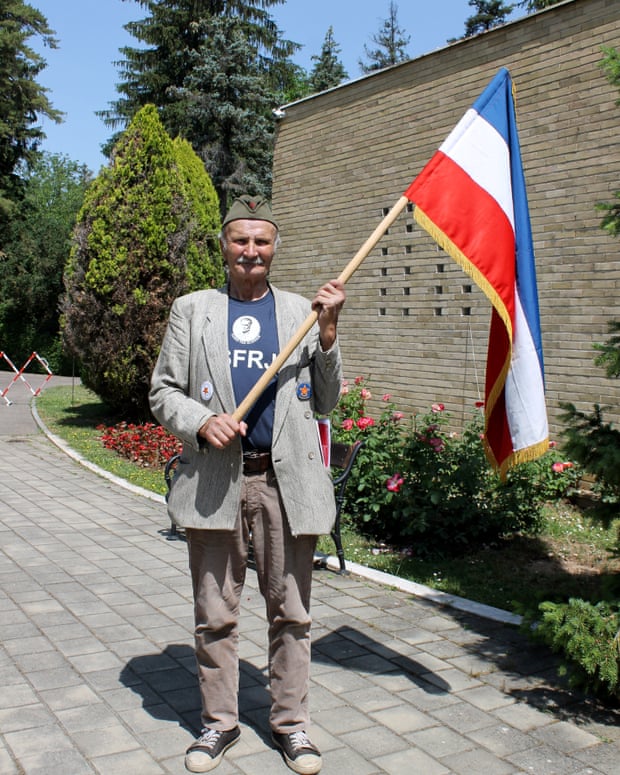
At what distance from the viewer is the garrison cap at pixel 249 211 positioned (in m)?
3.23

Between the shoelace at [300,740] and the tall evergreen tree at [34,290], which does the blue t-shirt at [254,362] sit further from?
the tall evergreen tree at [34,290]

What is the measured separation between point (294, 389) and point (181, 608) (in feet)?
7.91

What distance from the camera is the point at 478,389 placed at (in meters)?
8.42

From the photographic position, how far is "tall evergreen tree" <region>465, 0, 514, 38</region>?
107 feet

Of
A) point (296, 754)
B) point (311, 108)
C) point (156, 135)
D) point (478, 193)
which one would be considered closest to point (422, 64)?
point (311, 108)

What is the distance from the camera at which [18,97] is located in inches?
1453

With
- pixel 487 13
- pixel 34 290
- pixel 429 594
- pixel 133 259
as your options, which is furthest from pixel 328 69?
pixel 429 594

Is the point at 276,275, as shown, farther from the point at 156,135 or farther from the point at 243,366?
the point at 243,366

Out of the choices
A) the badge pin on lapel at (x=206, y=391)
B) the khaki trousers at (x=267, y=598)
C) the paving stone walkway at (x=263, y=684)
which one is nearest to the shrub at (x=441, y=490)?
the paving stone walkway at (x=263, y=684)

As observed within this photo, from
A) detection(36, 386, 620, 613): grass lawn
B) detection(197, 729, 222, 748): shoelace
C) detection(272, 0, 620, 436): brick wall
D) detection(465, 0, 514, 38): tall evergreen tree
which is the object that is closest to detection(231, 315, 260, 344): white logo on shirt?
detection(197, 729, 222, 748): shoelace

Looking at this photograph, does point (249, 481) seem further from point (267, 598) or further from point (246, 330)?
point (246, 330)

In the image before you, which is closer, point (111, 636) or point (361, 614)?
point (111, 636)

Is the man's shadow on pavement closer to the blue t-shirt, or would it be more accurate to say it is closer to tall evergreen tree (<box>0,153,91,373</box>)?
the blue t-shirt

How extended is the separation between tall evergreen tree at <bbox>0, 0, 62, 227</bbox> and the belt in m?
34.4
